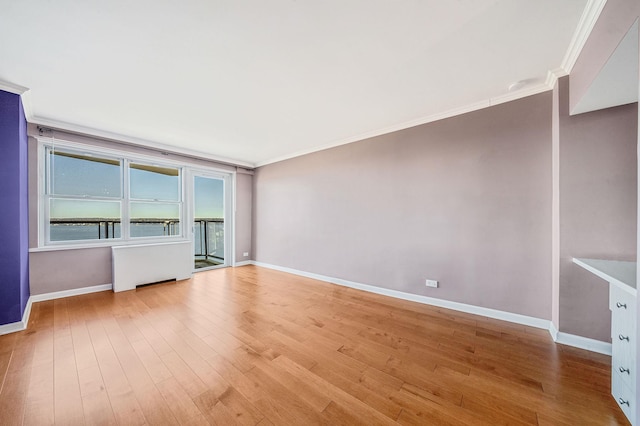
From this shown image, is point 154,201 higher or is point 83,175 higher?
point 83,175

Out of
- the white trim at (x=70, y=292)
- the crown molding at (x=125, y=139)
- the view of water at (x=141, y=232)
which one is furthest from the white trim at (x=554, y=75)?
the white trim at (x=70, y=292)

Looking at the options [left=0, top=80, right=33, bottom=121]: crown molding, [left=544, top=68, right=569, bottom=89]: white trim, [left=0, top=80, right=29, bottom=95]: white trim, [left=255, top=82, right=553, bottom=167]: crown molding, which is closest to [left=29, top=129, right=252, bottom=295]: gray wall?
[left=0, top=80, right=33, bottom=121]: crown molding

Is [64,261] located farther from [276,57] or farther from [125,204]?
[276,57]

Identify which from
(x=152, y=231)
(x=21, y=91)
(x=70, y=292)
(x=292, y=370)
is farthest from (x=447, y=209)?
(x=70, y=292)

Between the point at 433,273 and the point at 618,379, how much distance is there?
170 cm

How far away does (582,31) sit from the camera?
1.64 m

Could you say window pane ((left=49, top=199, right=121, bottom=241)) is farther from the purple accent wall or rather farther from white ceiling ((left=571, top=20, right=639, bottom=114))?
white ceiling ((left=571, top=20, right=639, bottom=114))

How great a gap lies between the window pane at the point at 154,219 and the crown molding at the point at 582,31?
19.3 ft

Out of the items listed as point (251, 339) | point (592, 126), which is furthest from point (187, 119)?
point (592, 126)

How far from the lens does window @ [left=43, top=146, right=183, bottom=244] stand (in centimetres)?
343

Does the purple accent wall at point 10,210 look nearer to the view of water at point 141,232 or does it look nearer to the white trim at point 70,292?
the white trim at point 70,292

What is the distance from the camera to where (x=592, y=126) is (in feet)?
6.53

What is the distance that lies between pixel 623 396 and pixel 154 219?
6067 millimetres

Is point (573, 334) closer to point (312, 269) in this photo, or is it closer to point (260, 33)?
point (312, 269)
